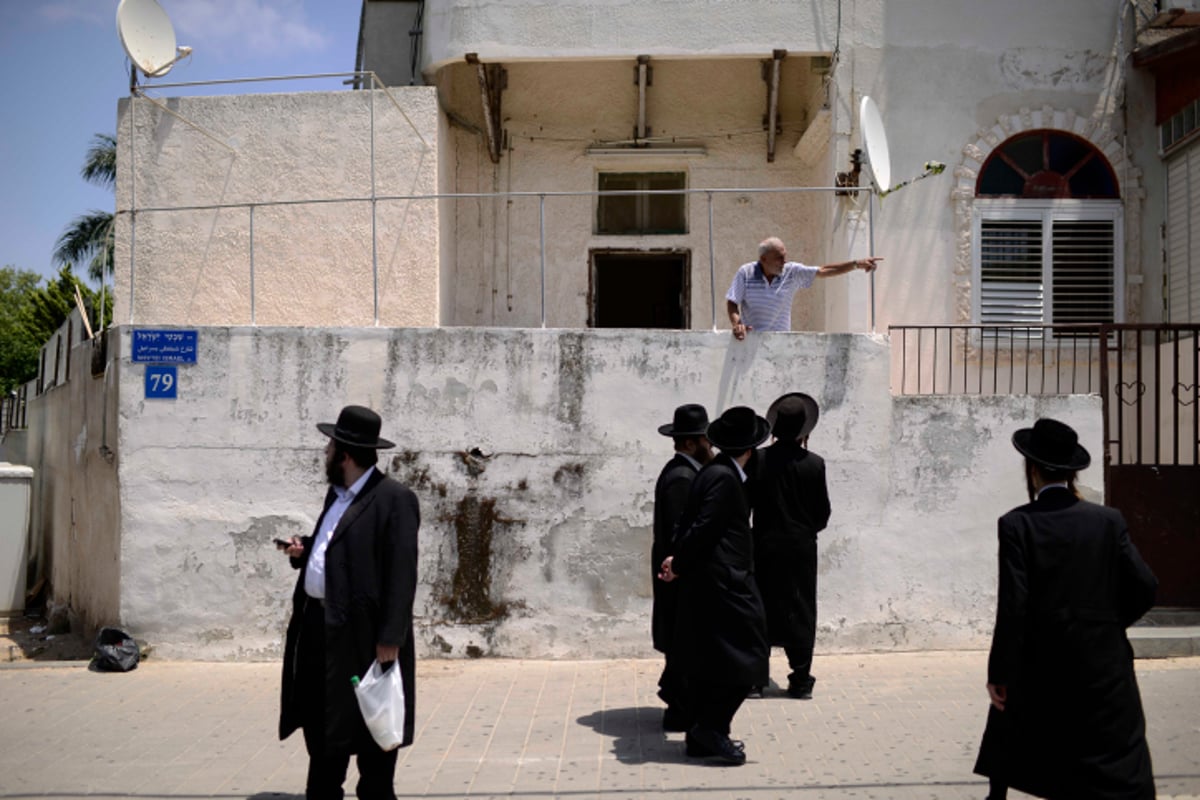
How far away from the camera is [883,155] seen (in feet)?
31.5

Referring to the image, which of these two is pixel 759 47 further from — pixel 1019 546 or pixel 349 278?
pixel 1019 546

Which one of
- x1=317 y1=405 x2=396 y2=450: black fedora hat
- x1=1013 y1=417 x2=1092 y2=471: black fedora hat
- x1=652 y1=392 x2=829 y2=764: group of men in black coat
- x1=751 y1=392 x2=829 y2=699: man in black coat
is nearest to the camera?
x1=1013 y1=417 x2=1092 y2=471: black fedora hat

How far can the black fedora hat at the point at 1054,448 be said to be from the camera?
15.1 ft

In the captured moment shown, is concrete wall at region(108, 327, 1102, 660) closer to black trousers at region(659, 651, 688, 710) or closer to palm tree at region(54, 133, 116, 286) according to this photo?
black trousers at region(659, 651, 688, 710)

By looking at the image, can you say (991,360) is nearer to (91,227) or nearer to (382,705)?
(382,705)

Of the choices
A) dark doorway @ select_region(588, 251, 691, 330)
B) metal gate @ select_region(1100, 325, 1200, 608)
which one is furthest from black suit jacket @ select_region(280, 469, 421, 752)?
dark doorway @ select_region(588, 251, 691, 330)

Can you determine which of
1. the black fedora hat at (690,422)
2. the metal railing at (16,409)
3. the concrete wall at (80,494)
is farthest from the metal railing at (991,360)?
the metal railing at (16,409)

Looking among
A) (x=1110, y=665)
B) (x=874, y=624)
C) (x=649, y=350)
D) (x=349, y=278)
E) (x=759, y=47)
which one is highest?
(x=759, y=47)

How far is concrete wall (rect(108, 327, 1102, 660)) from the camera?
9.00 m

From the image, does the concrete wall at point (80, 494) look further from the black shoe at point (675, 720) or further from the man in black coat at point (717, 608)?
the man in black coat at point (717, 608)

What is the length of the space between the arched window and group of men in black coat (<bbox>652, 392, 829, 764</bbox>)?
5.18m

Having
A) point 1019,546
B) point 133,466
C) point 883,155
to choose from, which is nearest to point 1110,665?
point 1019,546

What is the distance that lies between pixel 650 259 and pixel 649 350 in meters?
4.65

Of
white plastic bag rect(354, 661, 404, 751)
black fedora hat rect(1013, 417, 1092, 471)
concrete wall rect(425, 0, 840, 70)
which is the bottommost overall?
white plastic bag rect(354, 661, 404, 751)
